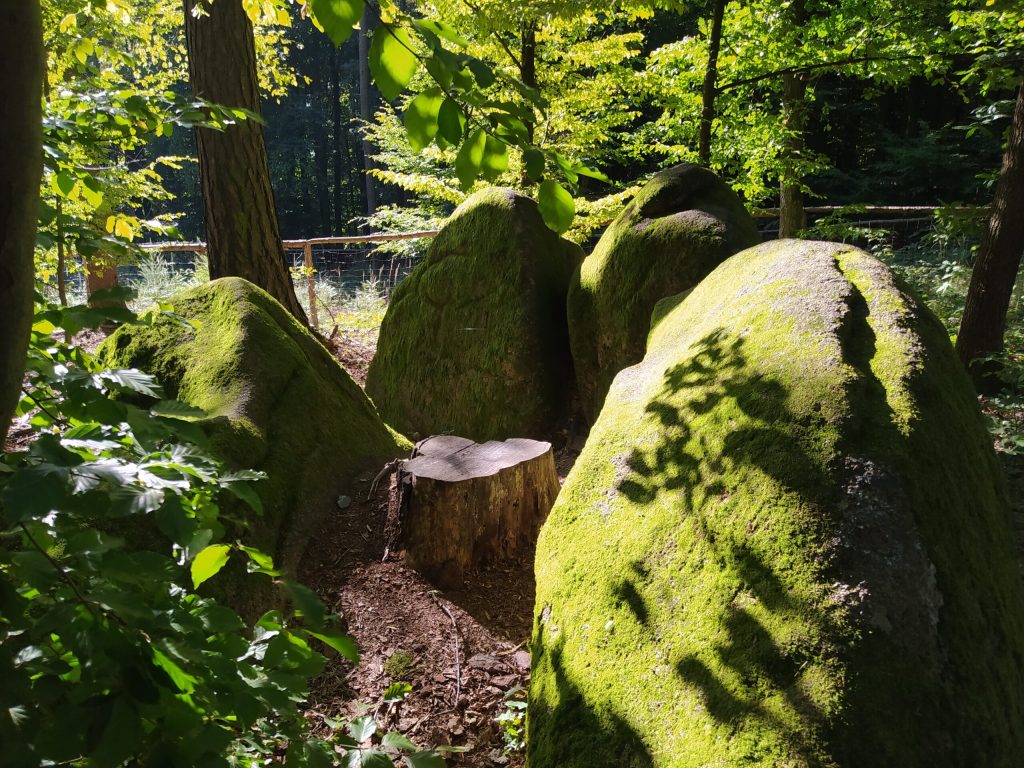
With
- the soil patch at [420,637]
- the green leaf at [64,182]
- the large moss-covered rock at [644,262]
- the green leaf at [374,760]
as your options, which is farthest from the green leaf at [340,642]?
the large moss-covered rock at [644,262]

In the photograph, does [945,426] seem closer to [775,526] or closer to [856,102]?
[775,526]

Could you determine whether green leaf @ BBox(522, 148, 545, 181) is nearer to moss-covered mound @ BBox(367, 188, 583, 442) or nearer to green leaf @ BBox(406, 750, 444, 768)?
green leaf @ BBox(406, 750, 444, 768)

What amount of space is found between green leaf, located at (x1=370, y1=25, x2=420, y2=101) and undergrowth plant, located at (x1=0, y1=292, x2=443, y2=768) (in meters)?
0.58

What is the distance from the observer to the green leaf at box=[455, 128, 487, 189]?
3.88ft

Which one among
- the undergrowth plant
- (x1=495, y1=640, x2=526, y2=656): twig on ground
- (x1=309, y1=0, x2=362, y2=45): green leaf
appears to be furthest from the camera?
(x1=495, y1=640, x2=526, y2=656): twig on ground

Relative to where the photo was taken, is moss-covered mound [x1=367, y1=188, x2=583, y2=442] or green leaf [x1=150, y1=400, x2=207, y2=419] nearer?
green leaf [x1=150, y1=400, x2=207, y2=419]

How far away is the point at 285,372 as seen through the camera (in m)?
4.15

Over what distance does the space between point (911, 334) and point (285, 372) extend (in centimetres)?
315

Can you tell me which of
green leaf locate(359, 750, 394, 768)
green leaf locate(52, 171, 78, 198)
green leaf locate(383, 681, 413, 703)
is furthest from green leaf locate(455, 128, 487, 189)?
green leaf locate(383, 681, 413, 703)

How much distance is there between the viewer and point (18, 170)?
91 centimetres

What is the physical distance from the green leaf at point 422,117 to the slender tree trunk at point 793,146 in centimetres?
878

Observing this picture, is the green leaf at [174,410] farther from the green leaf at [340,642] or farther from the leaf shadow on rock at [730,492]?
the leaf shadow on rock at [730,492]

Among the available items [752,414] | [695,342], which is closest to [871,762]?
[752,414]

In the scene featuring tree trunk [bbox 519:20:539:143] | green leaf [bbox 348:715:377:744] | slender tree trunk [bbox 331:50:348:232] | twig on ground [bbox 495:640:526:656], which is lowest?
twig on ground [bbox 495:640:526:656]
